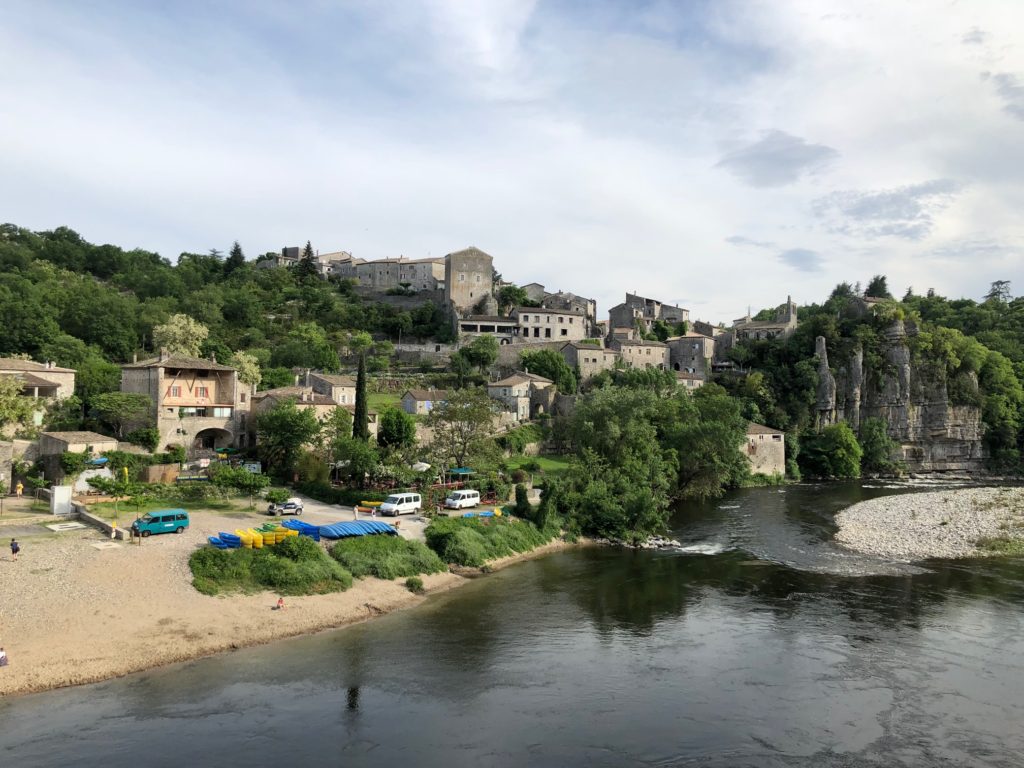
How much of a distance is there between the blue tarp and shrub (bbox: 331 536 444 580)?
29 centimetres

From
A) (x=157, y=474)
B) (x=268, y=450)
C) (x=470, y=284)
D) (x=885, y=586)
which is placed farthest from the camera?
(x=470, y=284)

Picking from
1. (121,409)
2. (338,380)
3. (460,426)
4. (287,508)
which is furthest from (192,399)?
(460,426)

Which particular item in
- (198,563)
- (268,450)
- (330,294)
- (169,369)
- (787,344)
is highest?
(330,294)

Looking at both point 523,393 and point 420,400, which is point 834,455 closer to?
point 523,393

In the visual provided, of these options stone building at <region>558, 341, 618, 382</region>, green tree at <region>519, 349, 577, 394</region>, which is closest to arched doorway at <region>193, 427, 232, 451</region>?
green tree at <region>519, 349, 577, 394</region>

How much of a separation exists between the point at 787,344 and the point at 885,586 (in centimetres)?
5563

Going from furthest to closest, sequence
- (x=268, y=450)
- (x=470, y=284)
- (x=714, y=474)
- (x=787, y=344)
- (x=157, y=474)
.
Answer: (x=470, y=284), (x=787, y=344), (x=714, y=474), (x=268, y=450), (x=157, y=474)

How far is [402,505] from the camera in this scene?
3431 cm

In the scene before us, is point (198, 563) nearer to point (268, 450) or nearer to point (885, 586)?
point (268, 450)

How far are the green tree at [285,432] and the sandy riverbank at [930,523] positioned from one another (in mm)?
30531

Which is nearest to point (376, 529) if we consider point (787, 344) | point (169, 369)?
point (169, 369)

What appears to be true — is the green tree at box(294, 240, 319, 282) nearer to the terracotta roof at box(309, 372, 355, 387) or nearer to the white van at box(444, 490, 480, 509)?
the terracotta roof at box(309, 372, 355, 387)

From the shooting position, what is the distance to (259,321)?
80.4 m

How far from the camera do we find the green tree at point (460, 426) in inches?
1652
